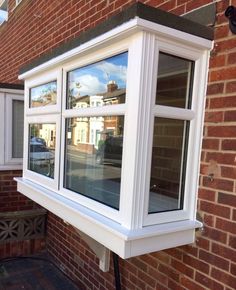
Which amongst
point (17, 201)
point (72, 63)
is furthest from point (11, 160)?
point (72, 63)

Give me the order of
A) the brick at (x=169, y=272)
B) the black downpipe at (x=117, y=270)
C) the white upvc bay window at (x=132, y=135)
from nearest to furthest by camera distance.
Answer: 1. the white upvc bay window at (x=132, y=135)
2. the brick at (x=169, y=272)
3. the black downpipe at (x=117, y=270)

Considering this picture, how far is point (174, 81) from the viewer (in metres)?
1.95

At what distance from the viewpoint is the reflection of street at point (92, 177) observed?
209 cm

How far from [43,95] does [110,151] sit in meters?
1.21

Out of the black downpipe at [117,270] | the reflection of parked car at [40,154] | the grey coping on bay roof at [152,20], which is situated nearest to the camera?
the grey coping on bay roof at [152,20]

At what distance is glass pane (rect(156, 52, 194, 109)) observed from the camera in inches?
72.9

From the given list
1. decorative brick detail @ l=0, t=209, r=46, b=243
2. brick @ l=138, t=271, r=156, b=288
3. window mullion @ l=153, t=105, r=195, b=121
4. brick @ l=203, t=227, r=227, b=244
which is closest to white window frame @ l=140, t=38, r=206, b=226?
window mullion @ l=153, t=105, r=195, b=121

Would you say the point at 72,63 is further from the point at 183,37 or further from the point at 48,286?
the point at 48,286

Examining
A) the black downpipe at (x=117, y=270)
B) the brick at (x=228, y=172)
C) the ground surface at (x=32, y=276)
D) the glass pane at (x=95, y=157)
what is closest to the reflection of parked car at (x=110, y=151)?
the glass pane at (x=95, y=157)

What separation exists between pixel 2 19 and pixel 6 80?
5.64 feet

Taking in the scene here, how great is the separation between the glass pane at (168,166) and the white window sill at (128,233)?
0.45ft

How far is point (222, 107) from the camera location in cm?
184

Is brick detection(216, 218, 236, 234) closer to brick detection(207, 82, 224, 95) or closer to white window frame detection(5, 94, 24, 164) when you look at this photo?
brick detection(207, 82, 224, 95)

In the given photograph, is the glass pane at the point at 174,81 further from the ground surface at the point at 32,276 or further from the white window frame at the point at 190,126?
the ground surface at the point at 32,276
